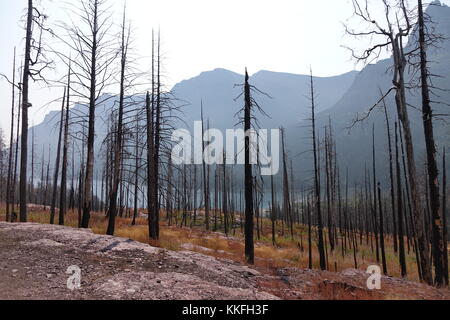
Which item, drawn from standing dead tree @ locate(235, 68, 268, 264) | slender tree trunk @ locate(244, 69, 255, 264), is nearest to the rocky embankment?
slender tree trunk @ locate(244, 69, 255, 264)

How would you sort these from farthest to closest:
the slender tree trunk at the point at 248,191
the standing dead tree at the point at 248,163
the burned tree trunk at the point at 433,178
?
the standing dead tree at the point at 248,163
the slender tree trunk at the point at 248,191
the burned tree trunk at the point at 433,178

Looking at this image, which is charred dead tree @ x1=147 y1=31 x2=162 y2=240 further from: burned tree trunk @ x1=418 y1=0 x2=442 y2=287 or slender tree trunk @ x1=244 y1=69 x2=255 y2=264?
burned tree trunk @ x1=418 y1=0 x2=442 y2=287

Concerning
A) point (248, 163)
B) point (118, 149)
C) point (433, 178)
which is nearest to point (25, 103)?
point (118, 149)

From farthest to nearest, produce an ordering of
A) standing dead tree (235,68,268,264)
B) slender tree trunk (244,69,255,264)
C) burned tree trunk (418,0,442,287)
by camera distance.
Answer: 1. standing dead tree (235,68,268,264)
2. slender tree trunk (244,69,255,264)
3. burned tree trunk (418,0,442,287)

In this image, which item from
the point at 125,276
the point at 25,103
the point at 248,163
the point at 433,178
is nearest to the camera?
the point at 125,276

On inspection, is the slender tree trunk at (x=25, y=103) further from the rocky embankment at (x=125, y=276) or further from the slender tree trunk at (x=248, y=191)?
the slender tree trunk at (x=248, y=191)

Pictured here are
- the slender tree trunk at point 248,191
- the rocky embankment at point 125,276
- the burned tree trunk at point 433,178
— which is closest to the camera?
the rocky embankment at point 125,276

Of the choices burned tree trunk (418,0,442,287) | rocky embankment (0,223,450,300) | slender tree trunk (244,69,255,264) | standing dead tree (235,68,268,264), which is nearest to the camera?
rocky embankment (0,223,450,300)

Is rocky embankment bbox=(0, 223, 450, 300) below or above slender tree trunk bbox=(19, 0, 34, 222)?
below

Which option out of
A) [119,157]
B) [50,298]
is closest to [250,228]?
[119,157]

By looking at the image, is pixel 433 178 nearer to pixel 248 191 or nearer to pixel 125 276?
pixel 248 191

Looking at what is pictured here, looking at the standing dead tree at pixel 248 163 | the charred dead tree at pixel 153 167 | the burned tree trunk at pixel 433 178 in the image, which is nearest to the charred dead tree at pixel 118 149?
the charred dead tree at pixel 153 167

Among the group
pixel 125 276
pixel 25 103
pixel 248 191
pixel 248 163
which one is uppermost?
pixel 25 103

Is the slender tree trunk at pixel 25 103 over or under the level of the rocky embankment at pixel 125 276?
over
